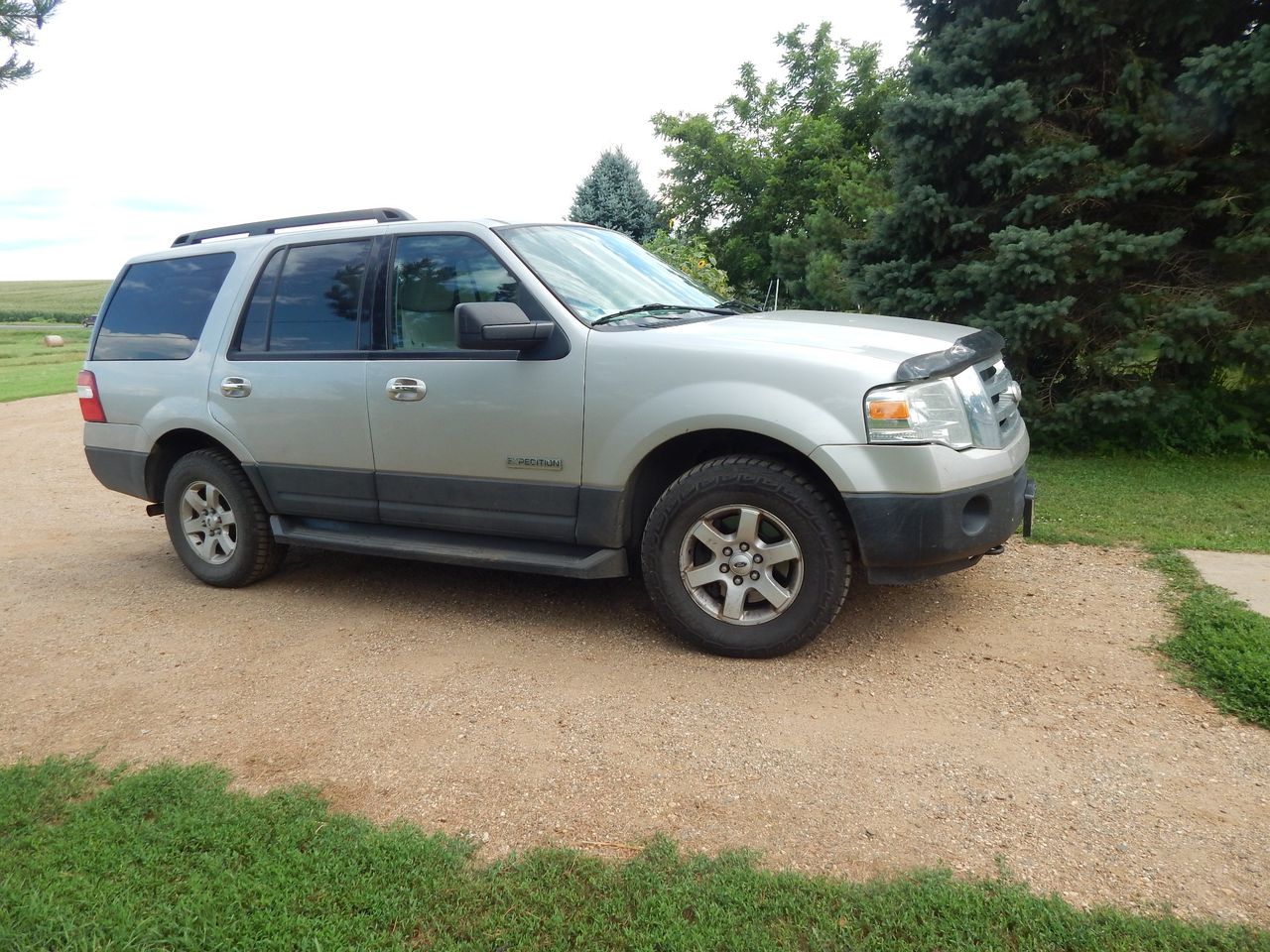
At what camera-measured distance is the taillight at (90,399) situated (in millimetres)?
5887

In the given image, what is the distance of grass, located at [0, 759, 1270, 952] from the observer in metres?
2.38

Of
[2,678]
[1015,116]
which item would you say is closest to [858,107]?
[1015,116]

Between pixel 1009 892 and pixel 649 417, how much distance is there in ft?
7.66

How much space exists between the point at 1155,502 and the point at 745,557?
425 centimetres

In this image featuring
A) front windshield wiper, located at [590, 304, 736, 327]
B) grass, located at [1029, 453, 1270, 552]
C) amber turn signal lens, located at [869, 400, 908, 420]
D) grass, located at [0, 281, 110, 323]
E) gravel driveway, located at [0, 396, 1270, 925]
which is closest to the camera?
gravel driveway, located at [0, 396, 1270, 925]

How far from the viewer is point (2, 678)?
441 centimetres

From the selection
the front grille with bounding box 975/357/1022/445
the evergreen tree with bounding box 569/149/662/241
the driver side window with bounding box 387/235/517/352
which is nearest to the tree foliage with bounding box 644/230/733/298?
the driver side window with bounding box 387/235/517/352

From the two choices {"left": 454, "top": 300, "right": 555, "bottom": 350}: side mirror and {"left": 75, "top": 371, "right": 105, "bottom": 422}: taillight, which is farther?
{"left": 75, "top": 371, "right": 105, "bottom": 422}: taillight

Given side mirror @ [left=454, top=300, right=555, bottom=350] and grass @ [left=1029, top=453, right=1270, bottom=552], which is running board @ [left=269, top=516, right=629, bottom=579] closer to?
side mirror @ [left=454, top=300, right=555, bottom=350]

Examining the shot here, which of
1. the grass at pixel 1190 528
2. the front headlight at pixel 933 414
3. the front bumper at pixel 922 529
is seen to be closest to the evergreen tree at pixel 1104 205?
the grass at pixel 1190 528

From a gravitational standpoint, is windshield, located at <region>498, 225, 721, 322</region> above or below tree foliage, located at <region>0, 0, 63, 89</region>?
below

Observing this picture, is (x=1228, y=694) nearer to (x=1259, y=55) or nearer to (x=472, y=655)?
(x=472, y=655)

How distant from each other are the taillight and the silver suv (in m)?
0.06

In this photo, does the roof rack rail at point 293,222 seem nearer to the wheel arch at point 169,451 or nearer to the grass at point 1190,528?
the wheel arch at point 169,451
